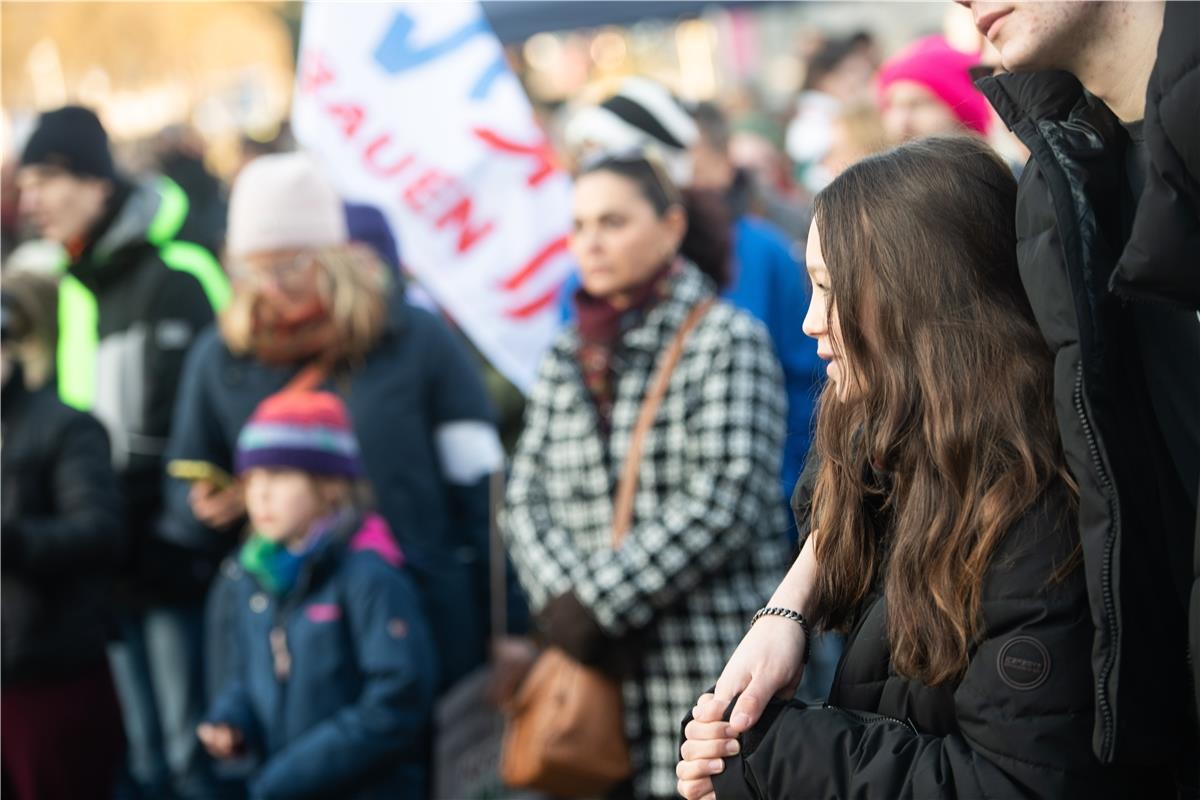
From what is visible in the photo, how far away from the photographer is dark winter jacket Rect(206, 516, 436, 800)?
154 inches

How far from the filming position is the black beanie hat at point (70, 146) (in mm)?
5645

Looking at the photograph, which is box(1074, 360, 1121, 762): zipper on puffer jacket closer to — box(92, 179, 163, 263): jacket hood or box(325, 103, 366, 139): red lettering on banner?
box(325, 103, 366, 139): red lettering on banner

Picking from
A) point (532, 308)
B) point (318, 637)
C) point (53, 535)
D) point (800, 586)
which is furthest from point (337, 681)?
point (800, 586)

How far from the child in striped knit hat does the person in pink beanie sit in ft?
6.39

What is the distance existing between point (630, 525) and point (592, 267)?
26.1 inches

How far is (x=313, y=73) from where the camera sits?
5.83 meters

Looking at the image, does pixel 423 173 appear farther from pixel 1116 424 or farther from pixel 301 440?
pixel 1116 424

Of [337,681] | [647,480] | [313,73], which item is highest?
[313,73]

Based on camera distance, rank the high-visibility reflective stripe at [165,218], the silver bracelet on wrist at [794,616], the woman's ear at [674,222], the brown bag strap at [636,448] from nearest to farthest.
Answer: the silver bracelet on wrist at [794,616]
the brown bag strap at [636,448]
the woman's ear at [674,222]
the high-visibility reflective stripe at [165,218]

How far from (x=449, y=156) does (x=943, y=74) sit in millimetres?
1794

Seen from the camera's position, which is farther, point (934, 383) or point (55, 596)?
point (55, 596)

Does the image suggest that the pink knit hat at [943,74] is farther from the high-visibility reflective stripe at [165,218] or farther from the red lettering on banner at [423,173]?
the high-visibility reflective stripe at [165,218]

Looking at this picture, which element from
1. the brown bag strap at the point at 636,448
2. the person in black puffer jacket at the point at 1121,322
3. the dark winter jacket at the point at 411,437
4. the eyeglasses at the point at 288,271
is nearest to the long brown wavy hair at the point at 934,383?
the person in black puffer jacket at the point at 1121,322

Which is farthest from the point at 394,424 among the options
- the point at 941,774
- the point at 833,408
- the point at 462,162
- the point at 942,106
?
the point at 941,774
